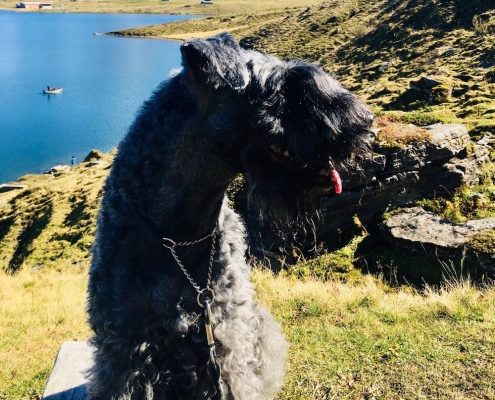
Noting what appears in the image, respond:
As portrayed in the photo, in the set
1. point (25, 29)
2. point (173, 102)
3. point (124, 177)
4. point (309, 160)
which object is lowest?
point (25, 29)

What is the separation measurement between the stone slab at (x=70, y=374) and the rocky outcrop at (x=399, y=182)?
4.26 meters

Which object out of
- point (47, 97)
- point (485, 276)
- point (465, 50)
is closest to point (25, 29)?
point (47, 97)

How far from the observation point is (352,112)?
2.04m

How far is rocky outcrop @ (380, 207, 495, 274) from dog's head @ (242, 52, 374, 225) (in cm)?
528

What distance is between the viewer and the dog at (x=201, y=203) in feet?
6.73

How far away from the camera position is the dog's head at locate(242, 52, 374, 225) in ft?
6.63

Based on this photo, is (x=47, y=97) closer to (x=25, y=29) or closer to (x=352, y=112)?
(x=352, y=112)

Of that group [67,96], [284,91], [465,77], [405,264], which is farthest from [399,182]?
[67,96]

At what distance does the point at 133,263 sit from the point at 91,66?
53733 mm

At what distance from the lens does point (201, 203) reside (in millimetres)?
2416

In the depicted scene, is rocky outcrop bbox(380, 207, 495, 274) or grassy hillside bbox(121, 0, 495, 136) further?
grassy hillside bbox(121, 0, 495, 136)

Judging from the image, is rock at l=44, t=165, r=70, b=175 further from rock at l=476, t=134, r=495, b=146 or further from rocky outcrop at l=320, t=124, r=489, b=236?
rock at l=476, t=134, r=495, b=146

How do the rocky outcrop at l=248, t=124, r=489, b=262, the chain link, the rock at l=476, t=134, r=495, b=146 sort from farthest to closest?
the rock at l=476, t=134, r=495, b=146
the rocky outcrop at l=248, t=124, r=489, b=262
the chain link

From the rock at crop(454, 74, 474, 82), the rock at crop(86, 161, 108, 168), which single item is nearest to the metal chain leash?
the rock at crop(454, 74, 474, 82)
